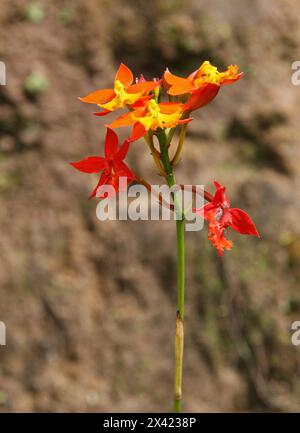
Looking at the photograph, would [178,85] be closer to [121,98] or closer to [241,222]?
[121,98]

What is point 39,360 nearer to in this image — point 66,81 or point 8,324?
point 8,324

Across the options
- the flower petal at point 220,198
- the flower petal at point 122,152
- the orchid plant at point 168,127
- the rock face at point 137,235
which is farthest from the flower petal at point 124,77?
the rock face at point 137,235

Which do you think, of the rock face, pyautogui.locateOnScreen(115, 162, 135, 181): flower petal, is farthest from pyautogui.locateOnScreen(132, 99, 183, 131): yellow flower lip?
the rock face

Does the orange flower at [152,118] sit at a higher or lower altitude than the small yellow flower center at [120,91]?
lower

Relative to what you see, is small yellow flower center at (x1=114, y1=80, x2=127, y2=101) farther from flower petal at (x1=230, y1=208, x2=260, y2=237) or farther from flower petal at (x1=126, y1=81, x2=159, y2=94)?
flower petal at (x1=230, y1=208, x2=260, y2=237)

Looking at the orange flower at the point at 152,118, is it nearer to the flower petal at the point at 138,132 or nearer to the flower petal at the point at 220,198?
the flower petal at the point at 138,132

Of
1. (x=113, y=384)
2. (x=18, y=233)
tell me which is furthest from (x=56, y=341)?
(x=18, y=233)

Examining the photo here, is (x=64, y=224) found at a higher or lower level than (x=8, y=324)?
higher
